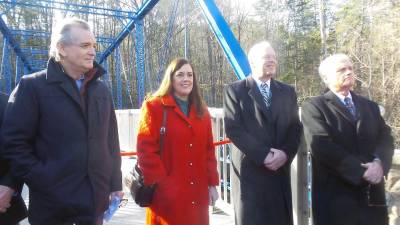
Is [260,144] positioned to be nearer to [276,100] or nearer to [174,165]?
[276,100]

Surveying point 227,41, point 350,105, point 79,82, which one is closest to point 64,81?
point 79,82

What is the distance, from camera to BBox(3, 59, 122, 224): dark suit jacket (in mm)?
2111

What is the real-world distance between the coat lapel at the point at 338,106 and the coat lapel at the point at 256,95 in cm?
45

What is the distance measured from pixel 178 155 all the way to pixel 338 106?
115 centimetres

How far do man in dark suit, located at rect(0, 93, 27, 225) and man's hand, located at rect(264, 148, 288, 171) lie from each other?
1.50 meters

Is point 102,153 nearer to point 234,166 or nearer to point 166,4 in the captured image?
point 234,166

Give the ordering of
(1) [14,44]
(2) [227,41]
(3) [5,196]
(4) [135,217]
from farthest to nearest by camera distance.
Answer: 1. (1) [14,44]
2. (2) [227,41]
3. (4) [135,217]
4. (3) [5,196]

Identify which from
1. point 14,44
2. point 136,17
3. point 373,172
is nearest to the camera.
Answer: point 373,172

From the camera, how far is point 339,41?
2495 centimetres

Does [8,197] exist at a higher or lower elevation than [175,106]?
lower

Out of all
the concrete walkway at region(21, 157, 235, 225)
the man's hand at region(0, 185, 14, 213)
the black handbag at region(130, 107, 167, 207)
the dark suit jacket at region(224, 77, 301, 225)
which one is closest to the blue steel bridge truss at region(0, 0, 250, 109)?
the concrete walkway at region(21, 157, 235, 225)

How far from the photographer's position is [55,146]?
2.16 metres

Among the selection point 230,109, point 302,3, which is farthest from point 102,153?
point 302,3

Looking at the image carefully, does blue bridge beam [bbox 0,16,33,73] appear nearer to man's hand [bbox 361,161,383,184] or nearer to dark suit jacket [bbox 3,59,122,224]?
dark suit jacket [bbox 3,59,122,224]
